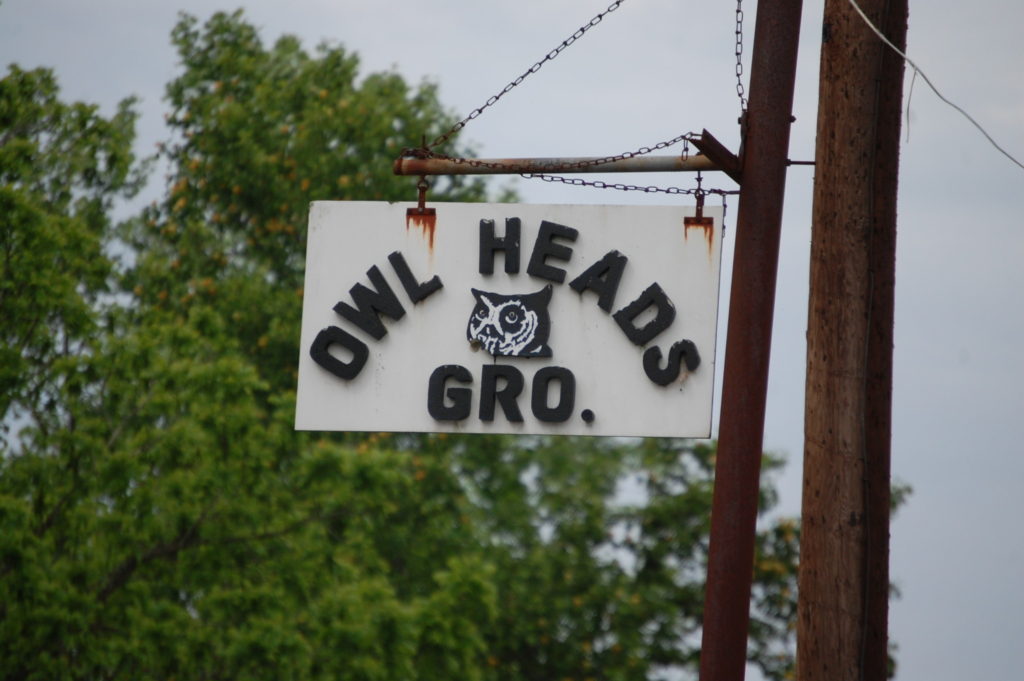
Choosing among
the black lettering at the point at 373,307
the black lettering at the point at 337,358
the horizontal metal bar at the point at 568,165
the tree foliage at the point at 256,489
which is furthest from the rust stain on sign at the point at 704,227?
the tree foliage at the point at 256,489

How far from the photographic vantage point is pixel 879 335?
18.0 ft

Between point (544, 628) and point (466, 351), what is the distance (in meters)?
14.5

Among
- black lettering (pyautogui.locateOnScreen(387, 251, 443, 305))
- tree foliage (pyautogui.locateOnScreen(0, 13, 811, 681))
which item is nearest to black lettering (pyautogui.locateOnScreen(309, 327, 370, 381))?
black lettering (pyautogui.locateOnScreen(387, 251, 443, 305))

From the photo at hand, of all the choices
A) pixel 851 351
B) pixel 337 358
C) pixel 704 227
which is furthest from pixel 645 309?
pixel 337 358

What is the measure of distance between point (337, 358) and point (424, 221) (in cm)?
64

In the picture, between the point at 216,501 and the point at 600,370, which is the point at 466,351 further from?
the point at 216,501

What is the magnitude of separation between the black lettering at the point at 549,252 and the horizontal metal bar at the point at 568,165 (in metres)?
0.29

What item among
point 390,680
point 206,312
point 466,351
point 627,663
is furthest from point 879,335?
point 627,663

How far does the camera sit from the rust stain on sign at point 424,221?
5.64 m

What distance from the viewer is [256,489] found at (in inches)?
643

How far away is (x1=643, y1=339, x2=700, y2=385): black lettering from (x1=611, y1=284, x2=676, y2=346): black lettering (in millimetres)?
65

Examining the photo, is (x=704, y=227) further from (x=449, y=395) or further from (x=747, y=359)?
(x=449, y=395)

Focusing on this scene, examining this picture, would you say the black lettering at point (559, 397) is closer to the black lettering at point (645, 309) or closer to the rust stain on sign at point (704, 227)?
the black lettering at point (645, 309)

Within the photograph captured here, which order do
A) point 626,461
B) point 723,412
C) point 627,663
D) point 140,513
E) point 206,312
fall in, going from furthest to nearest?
point 626,461 → point 627,663 → point 206,312 → point 140,513 → point 723,412
